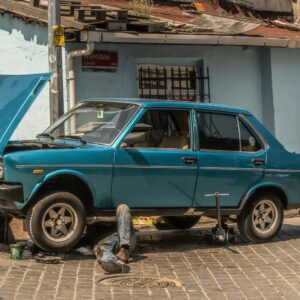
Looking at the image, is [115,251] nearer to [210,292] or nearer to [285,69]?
[210,292]

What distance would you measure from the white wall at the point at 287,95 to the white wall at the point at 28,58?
15.6 feet

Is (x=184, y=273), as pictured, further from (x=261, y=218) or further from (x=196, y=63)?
(x=196, y=63)

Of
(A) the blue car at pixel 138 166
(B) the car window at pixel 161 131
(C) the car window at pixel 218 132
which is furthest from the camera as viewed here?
(C) the car window at pixel 218 132

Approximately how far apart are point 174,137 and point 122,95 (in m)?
4.20

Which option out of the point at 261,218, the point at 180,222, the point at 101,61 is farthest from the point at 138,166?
the point at 101,61

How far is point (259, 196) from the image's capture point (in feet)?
30.0

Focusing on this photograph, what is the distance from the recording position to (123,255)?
7.55m

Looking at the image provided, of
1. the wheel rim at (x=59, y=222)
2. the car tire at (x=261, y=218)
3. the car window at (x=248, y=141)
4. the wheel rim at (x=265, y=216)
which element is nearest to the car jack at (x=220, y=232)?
the car tire at (x=261, y=218)

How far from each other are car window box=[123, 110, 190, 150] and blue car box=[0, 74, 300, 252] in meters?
0.01

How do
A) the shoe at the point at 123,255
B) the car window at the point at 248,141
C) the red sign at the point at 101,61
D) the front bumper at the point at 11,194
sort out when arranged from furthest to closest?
1. the red sign at the point at 101,61
2. the car window at the point at 248,141
3. the shoe at the point at 123,255
4. the front bumper at the point at 11,194

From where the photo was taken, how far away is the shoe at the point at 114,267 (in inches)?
280

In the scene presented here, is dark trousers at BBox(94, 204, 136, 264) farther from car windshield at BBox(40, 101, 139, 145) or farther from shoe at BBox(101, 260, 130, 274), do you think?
car windshield at BBox(40, 101, 139, 145)

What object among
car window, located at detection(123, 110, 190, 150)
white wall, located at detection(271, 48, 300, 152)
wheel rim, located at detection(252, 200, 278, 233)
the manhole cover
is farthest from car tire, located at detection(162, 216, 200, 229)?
white wall, located at detection(271, 48, 300, 152)

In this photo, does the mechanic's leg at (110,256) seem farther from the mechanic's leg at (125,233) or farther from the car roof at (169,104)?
the car roof at (169,104)
